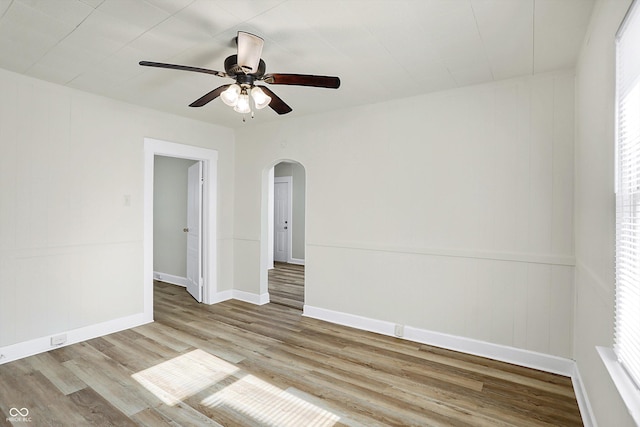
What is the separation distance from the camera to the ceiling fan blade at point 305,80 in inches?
80.1

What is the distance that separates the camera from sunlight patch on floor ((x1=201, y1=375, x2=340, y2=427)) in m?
2.10

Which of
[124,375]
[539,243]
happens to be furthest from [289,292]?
[539,243]

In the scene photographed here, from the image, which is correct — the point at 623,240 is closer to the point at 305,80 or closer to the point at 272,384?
the point at 305,80

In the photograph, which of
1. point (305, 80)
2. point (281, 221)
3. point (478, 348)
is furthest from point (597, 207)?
point (281, 221)

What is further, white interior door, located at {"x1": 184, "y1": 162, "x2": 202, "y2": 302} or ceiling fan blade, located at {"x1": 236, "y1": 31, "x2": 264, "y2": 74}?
white interior door, located at {"x1": 184, "y1": 162, "x2": 202, "y2": 302}

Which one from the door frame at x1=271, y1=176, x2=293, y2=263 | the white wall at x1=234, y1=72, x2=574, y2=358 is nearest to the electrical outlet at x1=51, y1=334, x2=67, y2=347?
the white wall at x1=234, y1=72, x2=574, y2=358

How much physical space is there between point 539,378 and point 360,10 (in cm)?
299

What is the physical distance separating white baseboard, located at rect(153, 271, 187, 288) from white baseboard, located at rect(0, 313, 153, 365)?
1.70 m

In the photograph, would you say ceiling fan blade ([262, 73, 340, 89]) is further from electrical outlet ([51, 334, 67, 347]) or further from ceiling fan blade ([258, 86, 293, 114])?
electrical outlet ([51, 334, 67, 347])

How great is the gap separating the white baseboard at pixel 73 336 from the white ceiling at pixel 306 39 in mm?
2389

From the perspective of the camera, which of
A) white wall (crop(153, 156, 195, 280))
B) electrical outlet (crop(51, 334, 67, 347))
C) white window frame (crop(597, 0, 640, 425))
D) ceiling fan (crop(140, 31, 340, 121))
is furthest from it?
white wall (crop(153, 156, 195, 280))

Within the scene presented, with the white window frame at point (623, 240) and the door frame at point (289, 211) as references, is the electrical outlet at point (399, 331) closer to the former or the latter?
the white window frame at point (623, 240)

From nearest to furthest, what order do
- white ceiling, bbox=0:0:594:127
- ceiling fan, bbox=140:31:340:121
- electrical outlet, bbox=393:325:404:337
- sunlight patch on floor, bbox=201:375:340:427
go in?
white ceiling, bbox=0:0:594:127 < ceiling fan, bbox=140:31:340:121 < sunlight patch on floor, bbox=201:375:340:427 < electrical outlet, bbox=393:325:404:337

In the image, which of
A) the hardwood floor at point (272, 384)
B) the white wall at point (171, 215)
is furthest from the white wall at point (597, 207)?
the white wall at point (171, 215)
